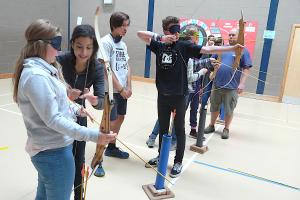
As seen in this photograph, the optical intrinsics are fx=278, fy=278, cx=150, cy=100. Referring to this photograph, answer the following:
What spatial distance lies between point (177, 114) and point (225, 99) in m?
1.44

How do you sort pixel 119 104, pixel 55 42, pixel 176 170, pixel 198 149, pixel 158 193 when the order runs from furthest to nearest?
pixel 198 149 → pixel 119 104 → pixel 176 170 → pixel 158 193 → pixel 55 42

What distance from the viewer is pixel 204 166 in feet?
8.77

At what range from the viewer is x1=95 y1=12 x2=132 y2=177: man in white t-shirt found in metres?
2.30

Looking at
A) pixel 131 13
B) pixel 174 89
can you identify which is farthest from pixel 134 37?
pixel 174 89

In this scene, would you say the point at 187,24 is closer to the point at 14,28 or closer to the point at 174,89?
the point at 14,28

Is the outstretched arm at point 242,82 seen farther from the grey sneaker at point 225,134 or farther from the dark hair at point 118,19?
the dark hair at point 118,19

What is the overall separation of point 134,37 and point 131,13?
2.03 ft

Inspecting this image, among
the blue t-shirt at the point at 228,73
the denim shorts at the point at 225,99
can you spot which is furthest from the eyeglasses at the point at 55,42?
the denim shorts at the point at 225,99

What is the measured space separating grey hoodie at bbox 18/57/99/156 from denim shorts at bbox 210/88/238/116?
106 inches

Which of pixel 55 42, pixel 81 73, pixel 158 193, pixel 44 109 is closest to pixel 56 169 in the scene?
pixel 44 109

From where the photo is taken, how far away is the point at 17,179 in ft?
7.25

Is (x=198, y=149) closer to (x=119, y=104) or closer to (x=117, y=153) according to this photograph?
(x=117, y=153)

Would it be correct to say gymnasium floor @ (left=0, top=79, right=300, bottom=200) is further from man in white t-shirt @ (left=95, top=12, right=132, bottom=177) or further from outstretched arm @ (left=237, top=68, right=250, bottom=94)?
outstretched arm @ (left=237, top=68, right=250, bottom=94)

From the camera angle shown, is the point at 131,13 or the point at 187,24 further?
the point at 131,13
